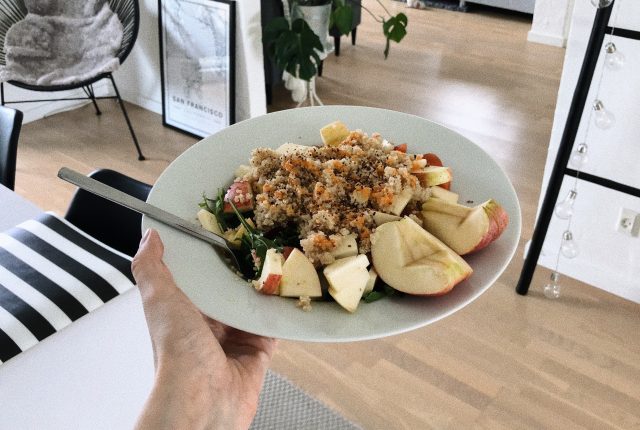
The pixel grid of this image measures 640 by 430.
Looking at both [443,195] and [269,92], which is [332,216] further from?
[269,92]

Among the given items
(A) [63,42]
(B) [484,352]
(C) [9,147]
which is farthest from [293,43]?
(B) [484,352]

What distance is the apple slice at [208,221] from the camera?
89 centimetres

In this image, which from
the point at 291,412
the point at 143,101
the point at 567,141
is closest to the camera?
the point at 291,412

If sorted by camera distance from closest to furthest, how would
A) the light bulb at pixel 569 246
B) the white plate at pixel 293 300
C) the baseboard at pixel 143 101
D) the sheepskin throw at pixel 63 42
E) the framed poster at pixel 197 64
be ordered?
the white plate at pixel 293 300 → the light bulb at pixel 569 246 → the sheepskin throw at pixel 63 42 → the framed poster at pixel 197 64 → the baseboard at pixel 143 101

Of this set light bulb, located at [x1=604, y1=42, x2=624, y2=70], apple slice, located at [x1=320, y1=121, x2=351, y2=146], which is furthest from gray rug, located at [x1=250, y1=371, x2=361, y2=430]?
light bulb, located at [x1=604, y1=42, x2=624, y2=70]

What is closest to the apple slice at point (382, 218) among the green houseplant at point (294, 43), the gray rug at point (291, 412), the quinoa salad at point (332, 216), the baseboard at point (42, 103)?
the quinoa salad at point (332, 216)

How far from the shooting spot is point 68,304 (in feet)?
3.58

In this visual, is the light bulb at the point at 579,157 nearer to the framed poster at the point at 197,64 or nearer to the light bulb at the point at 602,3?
the light bulb at the point at 602,3

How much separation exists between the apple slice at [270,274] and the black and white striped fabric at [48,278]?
45cm

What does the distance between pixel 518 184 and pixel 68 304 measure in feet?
6.97

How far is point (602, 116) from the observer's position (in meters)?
1.82

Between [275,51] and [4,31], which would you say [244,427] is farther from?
[4,31]

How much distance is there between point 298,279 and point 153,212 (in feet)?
0.70

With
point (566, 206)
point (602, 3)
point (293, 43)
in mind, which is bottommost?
point (566, 206)
